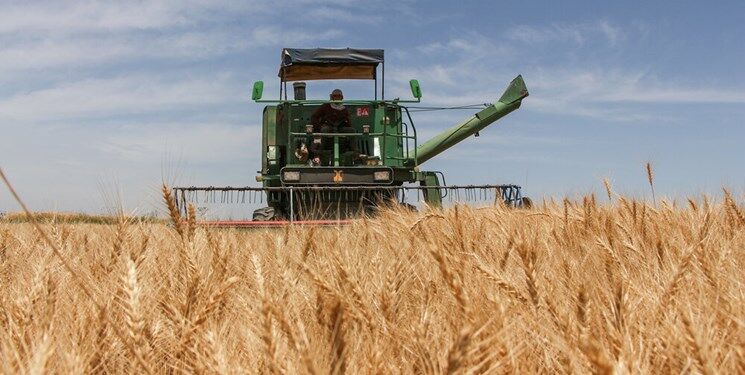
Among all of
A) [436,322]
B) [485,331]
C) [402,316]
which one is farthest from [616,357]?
[402,316]

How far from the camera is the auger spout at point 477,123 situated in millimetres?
9812

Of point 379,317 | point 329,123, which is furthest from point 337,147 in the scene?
point 379,317

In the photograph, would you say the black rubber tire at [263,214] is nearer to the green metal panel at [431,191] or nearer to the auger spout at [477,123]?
the green metal panel at [431,191]

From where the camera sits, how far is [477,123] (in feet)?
32.9

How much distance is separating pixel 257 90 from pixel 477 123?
344cm

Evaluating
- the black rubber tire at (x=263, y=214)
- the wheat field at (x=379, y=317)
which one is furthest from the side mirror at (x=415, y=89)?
the wheat field at (x=379, y=317)

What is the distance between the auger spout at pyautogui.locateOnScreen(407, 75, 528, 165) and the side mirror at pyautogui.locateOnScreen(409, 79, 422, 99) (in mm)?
1210

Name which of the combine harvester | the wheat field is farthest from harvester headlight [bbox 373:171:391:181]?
the wheat field

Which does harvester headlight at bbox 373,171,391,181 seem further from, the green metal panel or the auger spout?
the auger spout

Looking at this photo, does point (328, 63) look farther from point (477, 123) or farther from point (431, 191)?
point (477, 123)

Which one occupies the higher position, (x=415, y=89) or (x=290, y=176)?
(x=415, y=89)

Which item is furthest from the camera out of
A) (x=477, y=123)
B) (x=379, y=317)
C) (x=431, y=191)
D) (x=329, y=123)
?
(x=477, y=123)

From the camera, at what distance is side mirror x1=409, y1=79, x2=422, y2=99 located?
28.6ft

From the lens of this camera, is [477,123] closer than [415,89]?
No
